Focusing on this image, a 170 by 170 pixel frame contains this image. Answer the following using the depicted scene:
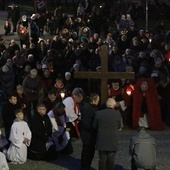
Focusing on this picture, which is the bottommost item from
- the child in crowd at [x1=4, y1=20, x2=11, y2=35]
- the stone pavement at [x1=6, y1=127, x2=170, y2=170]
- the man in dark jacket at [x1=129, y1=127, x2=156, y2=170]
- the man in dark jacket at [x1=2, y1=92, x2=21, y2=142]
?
the stone pavement at [x1=6, y1=127, x2=170, y2=170]

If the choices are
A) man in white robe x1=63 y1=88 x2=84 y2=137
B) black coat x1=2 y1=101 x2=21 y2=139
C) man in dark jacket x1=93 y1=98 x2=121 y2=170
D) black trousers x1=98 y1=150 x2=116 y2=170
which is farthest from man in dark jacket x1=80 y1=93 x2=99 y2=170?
black coat x1=2 y1=101 x2=21 y2=139

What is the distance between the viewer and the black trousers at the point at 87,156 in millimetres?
12273

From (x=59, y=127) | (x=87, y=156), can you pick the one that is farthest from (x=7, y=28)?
(x=87, y=156)

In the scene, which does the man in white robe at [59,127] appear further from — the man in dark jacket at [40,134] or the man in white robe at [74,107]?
the man in white robe at [74,107]

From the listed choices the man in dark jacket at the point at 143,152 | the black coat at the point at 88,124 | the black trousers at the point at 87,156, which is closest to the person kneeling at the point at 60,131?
the black trousers at the point at 87,156

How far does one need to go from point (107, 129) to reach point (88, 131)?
2.03 feet

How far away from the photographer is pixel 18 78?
18703mm

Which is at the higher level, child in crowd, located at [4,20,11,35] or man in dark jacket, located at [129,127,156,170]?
child in crowd, located at [4,20,11,35]

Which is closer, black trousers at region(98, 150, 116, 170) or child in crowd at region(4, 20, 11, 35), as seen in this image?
black trousers at region(98, 150, 116, 170)

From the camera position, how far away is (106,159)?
464 inches

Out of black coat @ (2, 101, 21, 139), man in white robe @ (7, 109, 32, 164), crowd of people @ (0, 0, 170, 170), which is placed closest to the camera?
crowd of people @ (0, 0, 170, 170)

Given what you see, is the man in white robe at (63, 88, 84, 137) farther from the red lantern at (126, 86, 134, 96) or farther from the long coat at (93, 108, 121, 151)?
the long coat at (93, 108, 121, 151)

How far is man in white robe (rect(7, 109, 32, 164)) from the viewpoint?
13242 mm

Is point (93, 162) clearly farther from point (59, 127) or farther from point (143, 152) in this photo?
point (143, 152)
